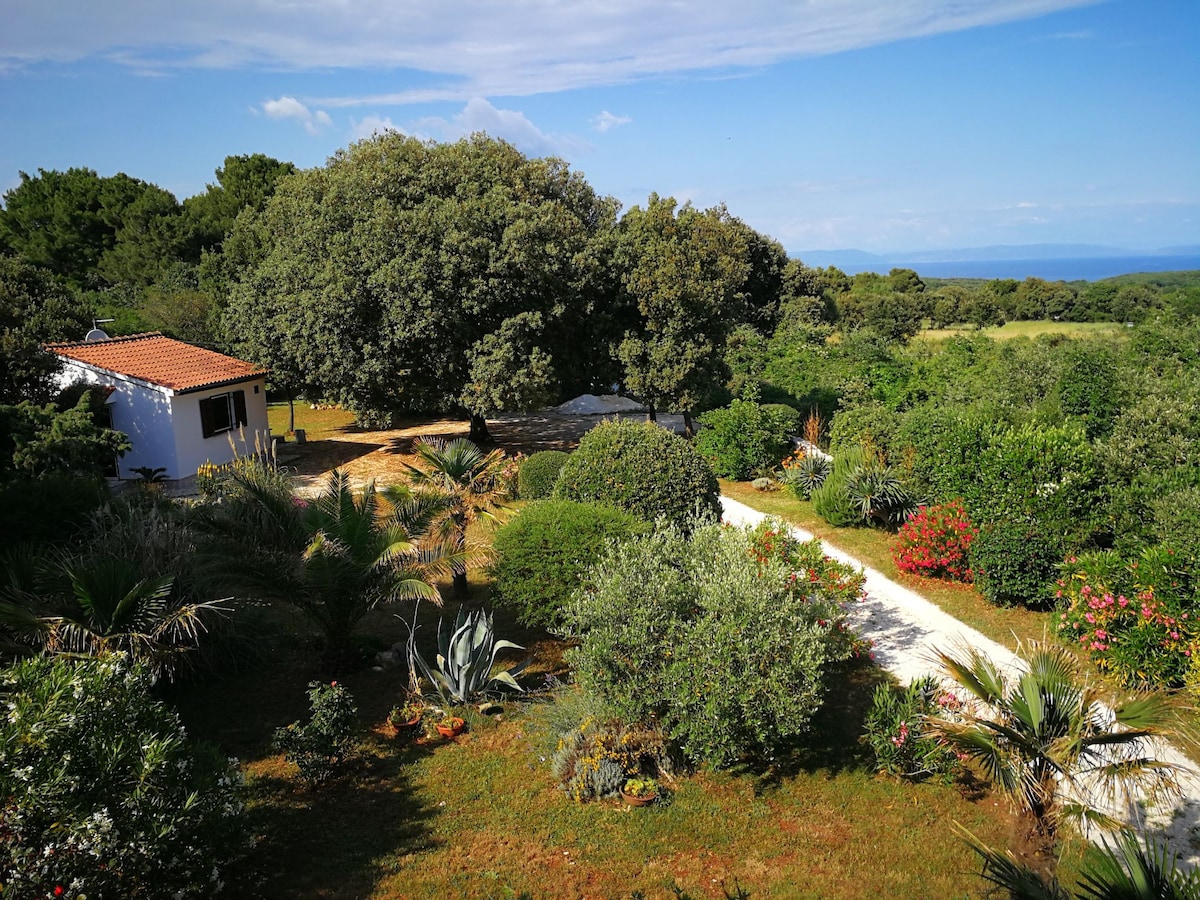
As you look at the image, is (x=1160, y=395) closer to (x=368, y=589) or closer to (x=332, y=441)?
(x=368, y=589)

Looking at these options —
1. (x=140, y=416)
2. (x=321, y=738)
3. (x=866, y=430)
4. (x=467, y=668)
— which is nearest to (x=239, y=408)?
(x=140, y=416)

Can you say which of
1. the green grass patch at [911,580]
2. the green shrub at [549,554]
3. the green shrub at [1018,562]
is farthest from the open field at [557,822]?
the green shrub at [1018,562]

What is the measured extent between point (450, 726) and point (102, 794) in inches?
137

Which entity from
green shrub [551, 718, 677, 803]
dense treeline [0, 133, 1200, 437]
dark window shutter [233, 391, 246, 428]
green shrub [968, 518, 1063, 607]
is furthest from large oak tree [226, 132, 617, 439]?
green shrub [551, 718, 677, 803]

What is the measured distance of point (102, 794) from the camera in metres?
4.80

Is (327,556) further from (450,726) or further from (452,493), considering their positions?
(452,493)

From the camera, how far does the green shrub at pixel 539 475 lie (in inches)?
554

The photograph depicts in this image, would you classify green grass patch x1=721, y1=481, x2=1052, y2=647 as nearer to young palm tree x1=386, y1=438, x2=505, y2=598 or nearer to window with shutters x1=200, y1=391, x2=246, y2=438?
young palm tree x1=386, y1=438, x2=505, y2=598

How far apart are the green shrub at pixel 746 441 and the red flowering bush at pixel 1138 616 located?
31.9 ft

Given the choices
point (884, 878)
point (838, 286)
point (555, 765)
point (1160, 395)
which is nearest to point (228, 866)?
point (555, 765)

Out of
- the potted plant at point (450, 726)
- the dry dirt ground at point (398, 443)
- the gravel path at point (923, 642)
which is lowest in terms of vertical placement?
the gravel path at point (923, 642)

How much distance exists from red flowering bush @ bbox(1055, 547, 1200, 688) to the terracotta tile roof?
1802cm

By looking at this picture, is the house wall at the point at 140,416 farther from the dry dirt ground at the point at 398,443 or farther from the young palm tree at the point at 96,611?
the young palm tree at the point at 96,611

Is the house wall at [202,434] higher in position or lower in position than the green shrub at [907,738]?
higher
